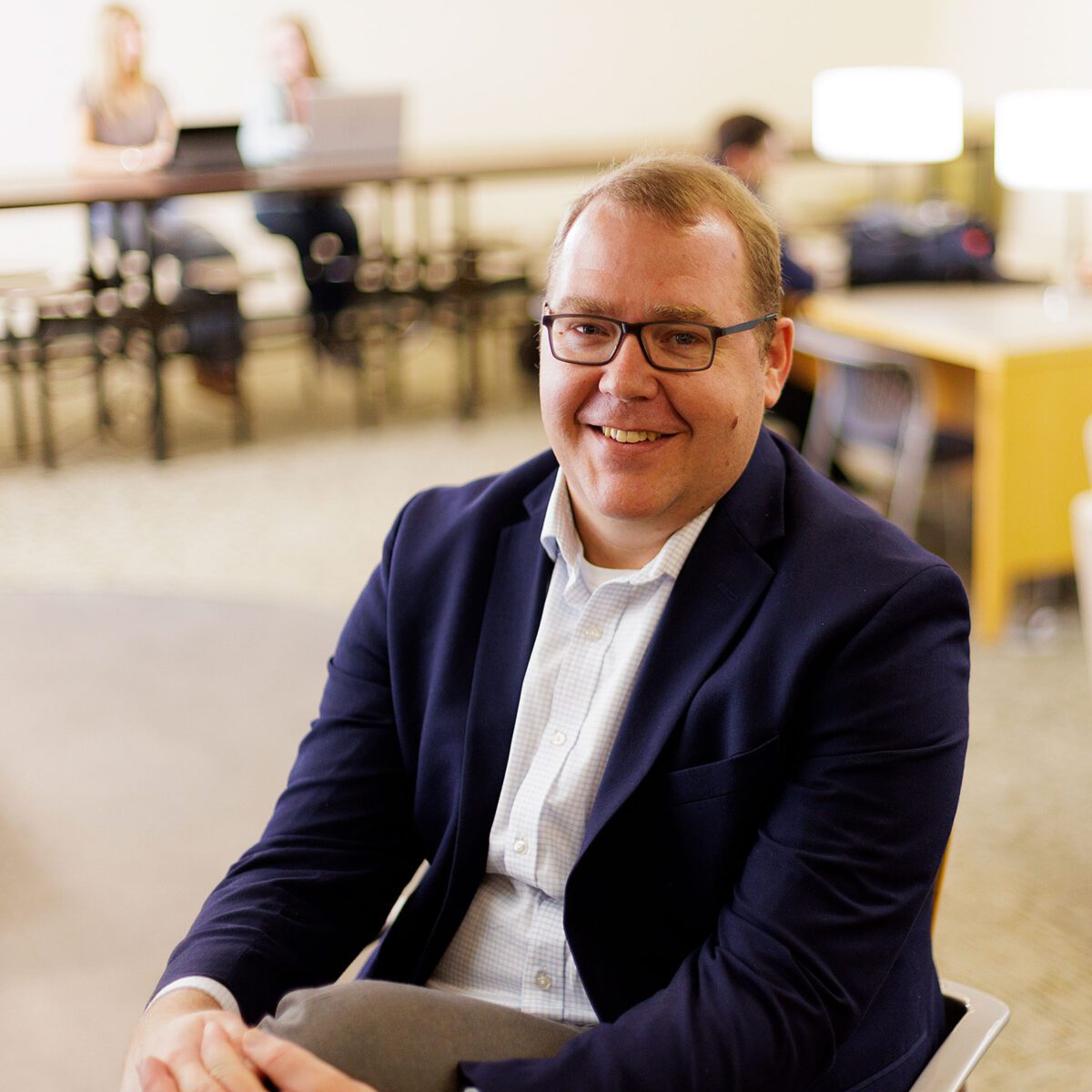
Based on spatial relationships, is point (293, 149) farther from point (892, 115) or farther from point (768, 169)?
point (892, 115)

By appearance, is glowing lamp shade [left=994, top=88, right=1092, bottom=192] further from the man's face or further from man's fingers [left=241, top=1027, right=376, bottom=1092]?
man's fingers [left=241, top=1027, right=376, bottom=1092]

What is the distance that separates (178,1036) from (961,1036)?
2.13 feet

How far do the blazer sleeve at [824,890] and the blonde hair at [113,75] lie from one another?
614cm

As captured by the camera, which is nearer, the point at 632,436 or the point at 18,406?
the point at 632,436

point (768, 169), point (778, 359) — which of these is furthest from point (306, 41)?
point (778, 359)

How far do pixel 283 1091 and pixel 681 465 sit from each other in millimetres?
614

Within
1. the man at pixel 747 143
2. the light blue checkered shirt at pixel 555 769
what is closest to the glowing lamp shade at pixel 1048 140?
the man at pixel 747 143

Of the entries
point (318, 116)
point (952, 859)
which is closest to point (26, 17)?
point (318, 116)

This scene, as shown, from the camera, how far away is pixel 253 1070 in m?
1.12

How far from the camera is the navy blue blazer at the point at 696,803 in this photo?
1.19 metres

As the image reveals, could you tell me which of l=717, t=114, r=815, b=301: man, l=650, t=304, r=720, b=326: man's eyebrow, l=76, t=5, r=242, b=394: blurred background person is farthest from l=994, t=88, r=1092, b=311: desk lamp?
l=650, t=304, r=720, b=326: man's eyebrow

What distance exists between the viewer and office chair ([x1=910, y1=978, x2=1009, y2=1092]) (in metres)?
1.20

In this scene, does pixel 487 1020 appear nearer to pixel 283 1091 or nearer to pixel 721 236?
pixel 283 1091

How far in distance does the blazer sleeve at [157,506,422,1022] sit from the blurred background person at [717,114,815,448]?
133 inches
